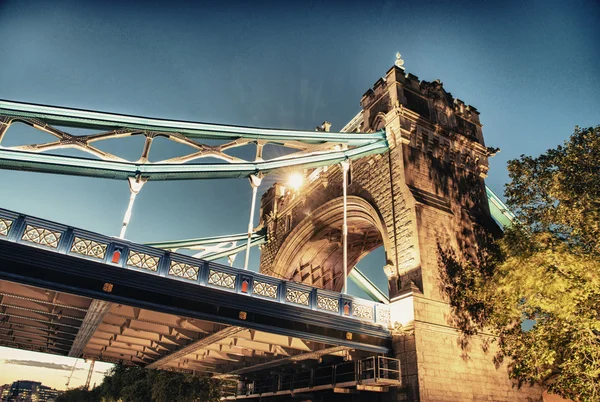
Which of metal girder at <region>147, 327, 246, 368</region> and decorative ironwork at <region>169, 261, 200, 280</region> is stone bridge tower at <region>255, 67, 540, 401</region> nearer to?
metal girder at <region>147, 327, 246, 368</region>

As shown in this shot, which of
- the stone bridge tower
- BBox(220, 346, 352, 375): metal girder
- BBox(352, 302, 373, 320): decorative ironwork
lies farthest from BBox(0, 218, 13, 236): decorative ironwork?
the stone bridge tower

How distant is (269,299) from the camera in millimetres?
11453

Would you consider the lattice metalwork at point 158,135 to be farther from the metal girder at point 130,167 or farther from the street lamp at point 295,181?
the street lamp at point 295,181

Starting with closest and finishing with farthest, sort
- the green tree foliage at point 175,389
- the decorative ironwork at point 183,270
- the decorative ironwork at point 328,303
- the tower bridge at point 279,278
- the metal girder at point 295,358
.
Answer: the tower bridge at point 279,278 < the decorative ironwork at point 183,270 < the decorative ironwork at point 328,303 < the metal girder at point 295,358 < the green tree foliage at point 175,389

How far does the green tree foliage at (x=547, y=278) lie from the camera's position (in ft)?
36.9

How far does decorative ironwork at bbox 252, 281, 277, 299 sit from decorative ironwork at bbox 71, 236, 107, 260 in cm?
402

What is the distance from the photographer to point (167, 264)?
10.4 metres

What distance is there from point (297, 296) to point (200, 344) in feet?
12.5

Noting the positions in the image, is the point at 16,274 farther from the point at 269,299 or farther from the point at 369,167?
the point at 369,167

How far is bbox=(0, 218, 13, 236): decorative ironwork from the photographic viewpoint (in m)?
8.80

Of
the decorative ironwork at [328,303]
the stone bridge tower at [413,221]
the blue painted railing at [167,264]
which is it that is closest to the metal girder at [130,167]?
the blue painted railing at [167,264]

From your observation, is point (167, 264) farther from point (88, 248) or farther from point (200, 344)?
point (200, 344)

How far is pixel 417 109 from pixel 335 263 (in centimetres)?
1053

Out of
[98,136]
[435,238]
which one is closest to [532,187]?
[435,238]
